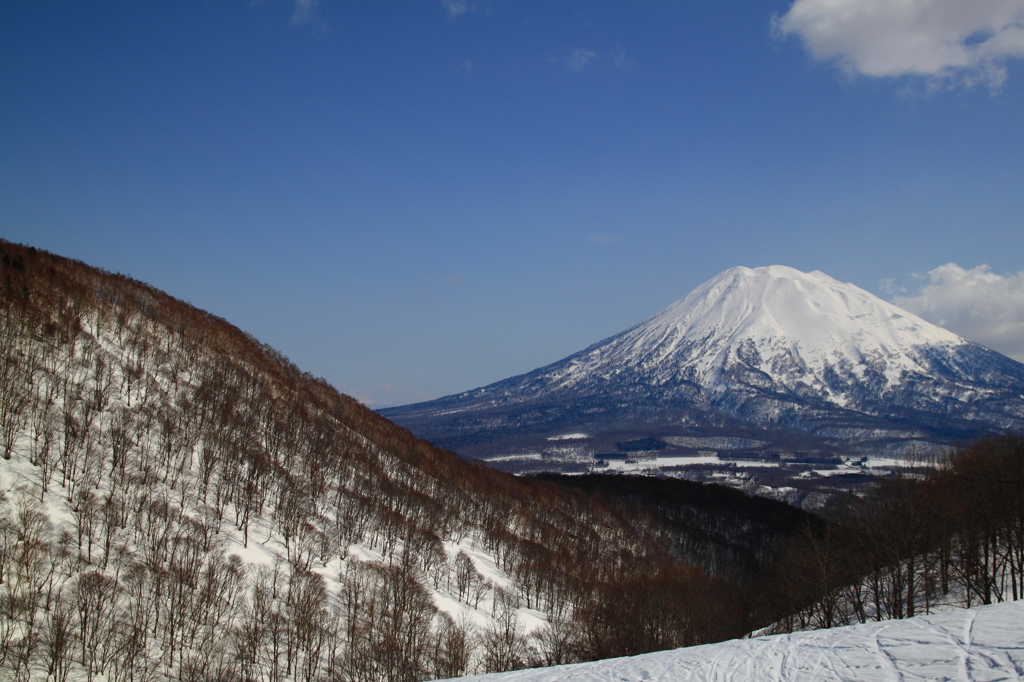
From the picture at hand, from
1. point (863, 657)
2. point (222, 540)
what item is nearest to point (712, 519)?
point (222, 540)

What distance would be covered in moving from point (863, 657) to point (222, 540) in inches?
1348

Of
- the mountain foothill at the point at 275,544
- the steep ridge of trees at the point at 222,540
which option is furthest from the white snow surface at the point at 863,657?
the steep ridge of trees at the point at 222,540

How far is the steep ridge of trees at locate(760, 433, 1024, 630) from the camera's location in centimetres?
2761

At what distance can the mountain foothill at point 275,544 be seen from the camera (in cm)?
2803

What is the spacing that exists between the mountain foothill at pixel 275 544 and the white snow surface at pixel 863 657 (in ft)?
41.5

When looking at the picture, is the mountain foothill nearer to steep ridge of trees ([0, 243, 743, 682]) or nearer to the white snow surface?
steep ridge of trees ([0, 243, 743, 682])

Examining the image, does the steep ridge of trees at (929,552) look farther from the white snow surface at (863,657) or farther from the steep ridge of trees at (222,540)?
the white snow surface at (863,657)

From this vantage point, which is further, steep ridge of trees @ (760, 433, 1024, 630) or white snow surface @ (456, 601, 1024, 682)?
steep ridge of trees @ (760, 433, 1024, 630)

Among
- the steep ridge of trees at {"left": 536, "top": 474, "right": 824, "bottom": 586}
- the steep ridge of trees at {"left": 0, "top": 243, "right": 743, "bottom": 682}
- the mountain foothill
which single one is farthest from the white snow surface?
the steep ridge of trees at {"left": 536, "top": 474, "right": 824, "bottom": 586}

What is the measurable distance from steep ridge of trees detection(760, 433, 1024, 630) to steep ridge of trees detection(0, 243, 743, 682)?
890 centimetres

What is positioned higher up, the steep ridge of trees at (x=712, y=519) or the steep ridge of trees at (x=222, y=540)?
the steep ridge of trees at (x=222, y=540)

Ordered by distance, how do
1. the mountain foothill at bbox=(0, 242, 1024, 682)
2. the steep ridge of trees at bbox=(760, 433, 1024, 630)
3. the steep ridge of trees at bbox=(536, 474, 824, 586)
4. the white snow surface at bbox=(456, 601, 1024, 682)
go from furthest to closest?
1. the steep ridge of trees at bbox=(536, 474, 824, 586)
2. the mountain foothill at bbox=(0, 242, 1024, 682)
3. the steep ridge of trees at bbox=(760, 433, 1024, 630)
4. the white snow surface at bbox=(456, 601, 1024, 682)

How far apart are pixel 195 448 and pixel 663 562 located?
53.9 meters

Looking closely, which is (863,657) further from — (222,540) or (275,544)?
(275,544)
